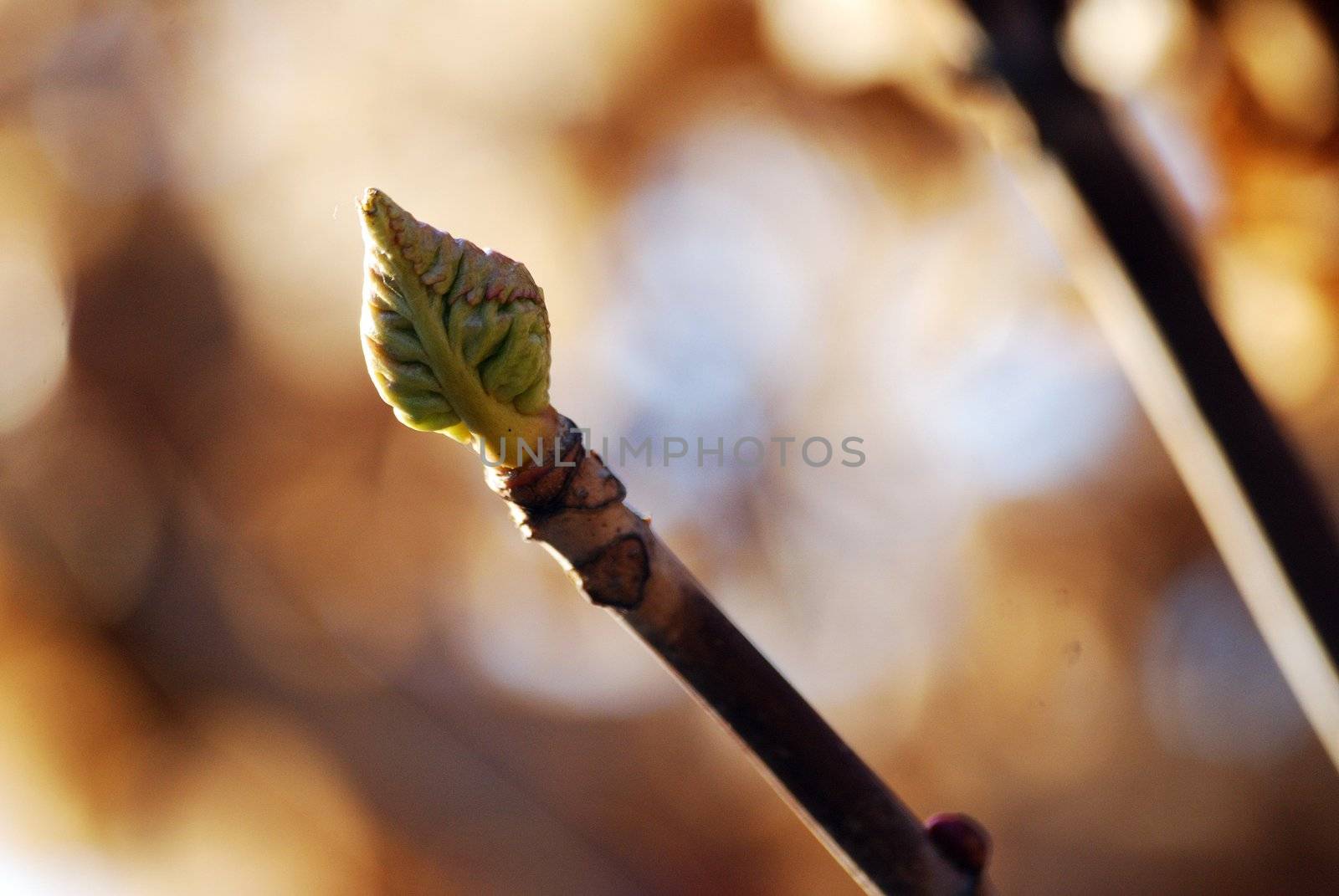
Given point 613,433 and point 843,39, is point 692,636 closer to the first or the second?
point 613,433

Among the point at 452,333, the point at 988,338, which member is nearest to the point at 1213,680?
the point at 988,338

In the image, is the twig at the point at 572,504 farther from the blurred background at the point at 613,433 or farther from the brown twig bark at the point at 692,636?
the blurred background at the point at 613,433

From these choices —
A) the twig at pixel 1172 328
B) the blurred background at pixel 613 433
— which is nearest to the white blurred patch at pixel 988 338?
the blurred background at pixel 613 433

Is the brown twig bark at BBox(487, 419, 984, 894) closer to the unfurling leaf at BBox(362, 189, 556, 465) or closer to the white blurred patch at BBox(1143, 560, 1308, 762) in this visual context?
the unfurling leaf at BBox(362, 189, 556, 465)

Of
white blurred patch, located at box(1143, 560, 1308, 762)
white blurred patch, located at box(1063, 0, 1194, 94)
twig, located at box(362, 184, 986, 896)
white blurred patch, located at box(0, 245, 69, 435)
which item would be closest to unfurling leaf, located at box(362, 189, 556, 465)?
twig, located at box(362, 184, 986, 896)

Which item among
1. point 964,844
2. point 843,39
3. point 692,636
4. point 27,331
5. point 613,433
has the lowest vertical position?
point 964,844

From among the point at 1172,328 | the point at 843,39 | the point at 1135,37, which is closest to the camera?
the point at 1172,328

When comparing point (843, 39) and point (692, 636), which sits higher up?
point (843, 39)

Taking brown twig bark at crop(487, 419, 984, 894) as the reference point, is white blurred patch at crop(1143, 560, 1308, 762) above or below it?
below
